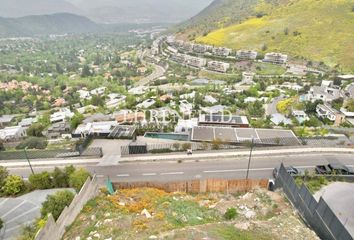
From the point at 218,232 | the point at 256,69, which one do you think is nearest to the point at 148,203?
the point at 218,232

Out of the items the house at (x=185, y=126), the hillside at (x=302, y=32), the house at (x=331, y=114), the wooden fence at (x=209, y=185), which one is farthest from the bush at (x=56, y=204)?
the hillside at (x=302, y=32)

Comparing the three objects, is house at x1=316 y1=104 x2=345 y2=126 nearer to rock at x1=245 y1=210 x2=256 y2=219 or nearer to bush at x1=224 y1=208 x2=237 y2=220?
rock at x1=245 y1=210 x2=256 y2=219

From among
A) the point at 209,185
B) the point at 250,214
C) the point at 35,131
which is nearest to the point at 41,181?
the point at 209,185

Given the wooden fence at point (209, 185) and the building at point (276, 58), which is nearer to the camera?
the wooden fence at point (209, 185)

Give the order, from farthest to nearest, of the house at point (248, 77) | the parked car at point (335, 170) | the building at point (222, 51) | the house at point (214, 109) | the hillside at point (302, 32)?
the building at point (222, 51)
the hillside at point (302, 32)
the house at point (248, 77)
the house at point (214, 109)
the parked car at point (335, 170)

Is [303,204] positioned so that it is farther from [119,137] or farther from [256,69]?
[256,69]

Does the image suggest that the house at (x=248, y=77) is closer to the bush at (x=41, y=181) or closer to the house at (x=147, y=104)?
the house at (x=147, y=104)

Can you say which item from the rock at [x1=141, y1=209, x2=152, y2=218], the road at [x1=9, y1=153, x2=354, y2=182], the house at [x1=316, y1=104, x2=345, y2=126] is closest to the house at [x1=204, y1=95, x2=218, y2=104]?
the house at [x1=316, y1=104, x2=345, y2=126]
